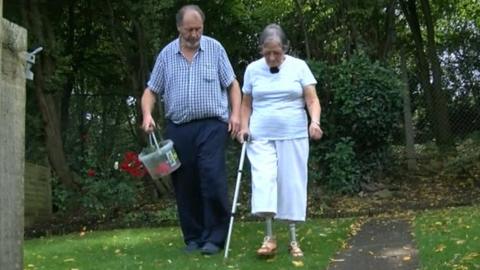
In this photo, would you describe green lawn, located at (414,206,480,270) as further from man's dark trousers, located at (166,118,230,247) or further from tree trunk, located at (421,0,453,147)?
tree trunk, located at (421,0,453,147)

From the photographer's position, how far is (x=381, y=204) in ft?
31.5

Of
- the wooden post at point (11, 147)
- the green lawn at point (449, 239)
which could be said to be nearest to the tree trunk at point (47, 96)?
the green lawn at point (449, 239)

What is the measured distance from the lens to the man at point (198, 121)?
18.7 feet

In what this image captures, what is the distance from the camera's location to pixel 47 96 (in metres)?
10.5

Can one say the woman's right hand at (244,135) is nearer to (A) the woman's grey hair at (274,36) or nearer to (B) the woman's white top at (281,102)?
(B) the woman's white top at (281,102)

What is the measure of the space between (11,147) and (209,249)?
8.89ft

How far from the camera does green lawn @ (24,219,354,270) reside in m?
5.27

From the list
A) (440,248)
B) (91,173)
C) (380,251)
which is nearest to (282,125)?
(380,251)

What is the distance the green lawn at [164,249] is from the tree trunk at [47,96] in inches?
100

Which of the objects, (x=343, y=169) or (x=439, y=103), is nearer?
(x=343, y=169)

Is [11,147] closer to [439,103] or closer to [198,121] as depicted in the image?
[198,121]

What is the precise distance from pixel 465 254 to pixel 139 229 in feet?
14.2

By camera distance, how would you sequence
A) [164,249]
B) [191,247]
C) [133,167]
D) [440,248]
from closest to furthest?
[440,248] < [191,247] < [164,249] < [133,167]

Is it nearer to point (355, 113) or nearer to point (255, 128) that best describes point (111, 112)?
point (355, 113)
